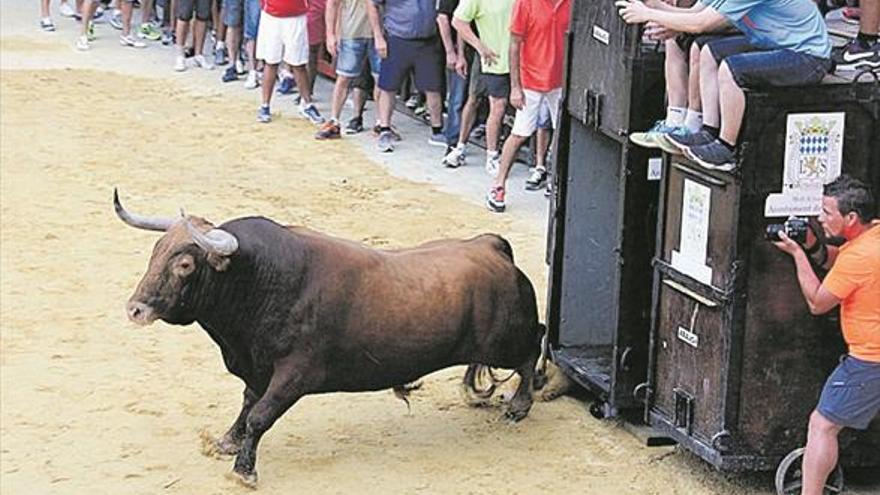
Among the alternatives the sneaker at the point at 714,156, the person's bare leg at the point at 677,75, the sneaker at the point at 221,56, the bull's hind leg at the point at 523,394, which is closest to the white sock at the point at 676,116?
the person's bare leg at the point at 677,75

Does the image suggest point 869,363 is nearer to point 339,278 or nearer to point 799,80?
point 799,80

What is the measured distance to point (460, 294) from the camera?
9500 millimetres

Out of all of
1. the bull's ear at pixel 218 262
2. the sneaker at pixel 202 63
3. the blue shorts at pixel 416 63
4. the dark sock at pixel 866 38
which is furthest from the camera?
the sneaker at pixel 202 63

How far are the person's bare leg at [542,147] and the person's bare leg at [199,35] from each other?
651 centimetres

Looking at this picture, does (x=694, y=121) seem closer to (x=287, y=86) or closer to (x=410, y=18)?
(x=410, y=18)

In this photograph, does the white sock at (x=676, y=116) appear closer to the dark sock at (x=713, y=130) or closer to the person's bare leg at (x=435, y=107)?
the dark sock at (x=713, y=130)

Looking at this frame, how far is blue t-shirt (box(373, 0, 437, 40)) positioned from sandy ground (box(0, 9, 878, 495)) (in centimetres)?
118

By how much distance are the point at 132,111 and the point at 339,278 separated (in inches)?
375

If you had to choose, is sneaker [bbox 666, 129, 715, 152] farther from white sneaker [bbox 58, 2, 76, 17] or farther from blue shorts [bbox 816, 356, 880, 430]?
white sneaker [bbox 58, 2, 76, 17]

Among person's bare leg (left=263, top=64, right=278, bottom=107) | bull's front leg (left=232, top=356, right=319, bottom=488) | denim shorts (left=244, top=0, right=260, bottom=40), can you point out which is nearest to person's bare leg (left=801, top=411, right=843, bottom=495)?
bull's front leg (left=232, top=356, right=319, bottom=488)

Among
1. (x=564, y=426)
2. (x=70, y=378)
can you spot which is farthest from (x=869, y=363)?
(x=70, y=378)

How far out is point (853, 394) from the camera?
7.98 metres

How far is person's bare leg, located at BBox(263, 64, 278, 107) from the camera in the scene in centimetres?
1728

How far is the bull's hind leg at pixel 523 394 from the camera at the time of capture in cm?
991
